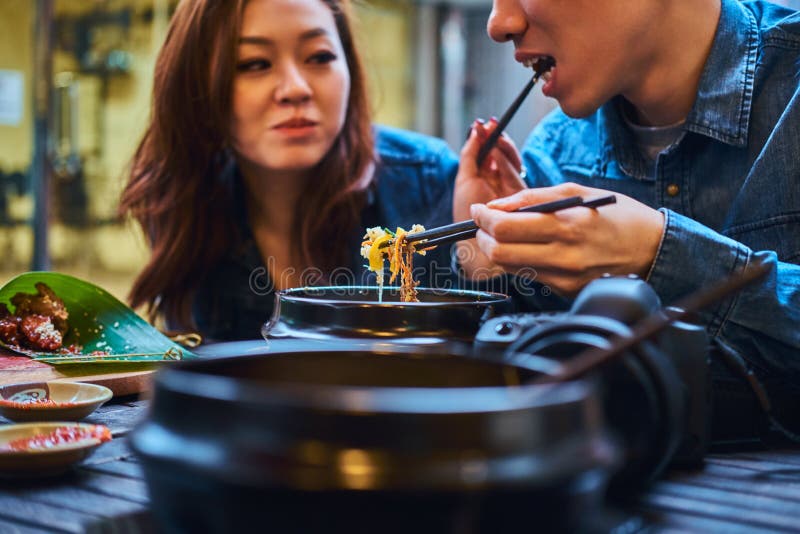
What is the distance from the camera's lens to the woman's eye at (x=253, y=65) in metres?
2.36

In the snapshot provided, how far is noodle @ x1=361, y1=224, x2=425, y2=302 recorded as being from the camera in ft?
4.70

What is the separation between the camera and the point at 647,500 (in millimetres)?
822

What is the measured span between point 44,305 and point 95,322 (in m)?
0.11

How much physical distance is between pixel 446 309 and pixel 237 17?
58.8 inches

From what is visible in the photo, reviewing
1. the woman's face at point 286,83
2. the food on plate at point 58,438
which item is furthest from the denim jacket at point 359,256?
the food on plate at point 58,438

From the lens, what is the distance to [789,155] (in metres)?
1.62

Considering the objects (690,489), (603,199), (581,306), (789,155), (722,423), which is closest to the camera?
(581,306)

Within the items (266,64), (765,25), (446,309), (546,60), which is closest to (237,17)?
(266,64)

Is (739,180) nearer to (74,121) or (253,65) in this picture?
(253,65)

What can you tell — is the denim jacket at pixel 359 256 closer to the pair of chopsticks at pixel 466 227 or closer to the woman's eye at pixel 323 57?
the woman's eye at pixel 323 57

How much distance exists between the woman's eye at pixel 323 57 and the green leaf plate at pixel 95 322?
928 mm

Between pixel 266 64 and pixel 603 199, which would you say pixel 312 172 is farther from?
pixel 603 199

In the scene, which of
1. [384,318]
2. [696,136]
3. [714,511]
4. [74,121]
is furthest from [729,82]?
[74,121]

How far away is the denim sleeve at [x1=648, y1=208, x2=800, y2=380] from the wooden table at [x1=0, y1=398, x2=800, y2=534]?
36 centimetres
